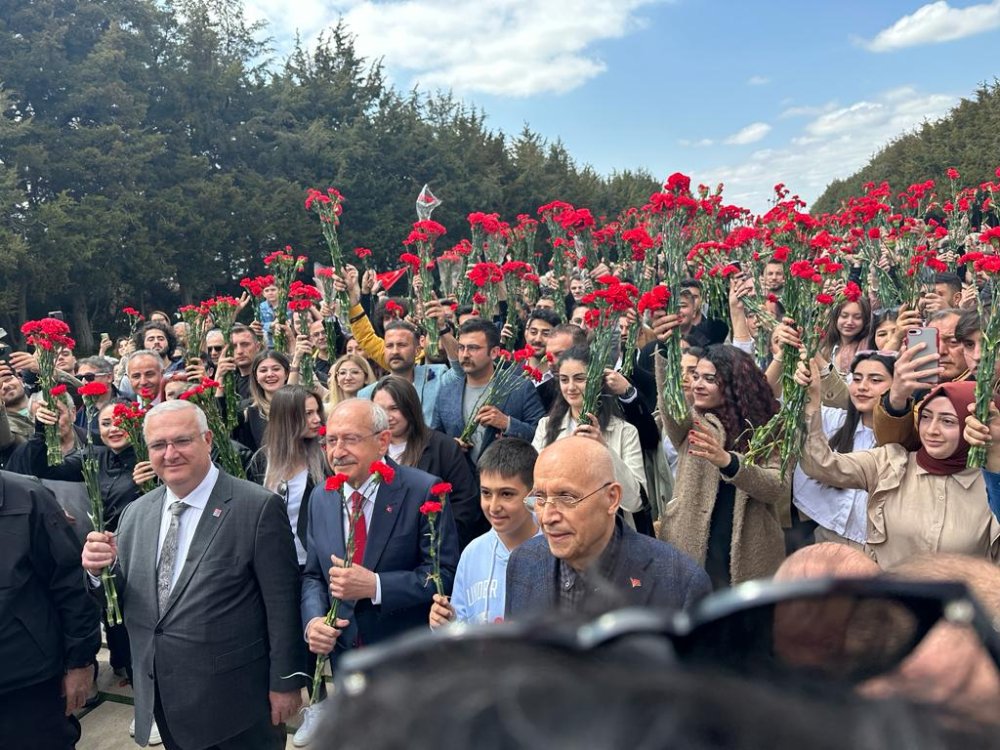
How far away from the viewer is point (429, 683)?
0.48 metres

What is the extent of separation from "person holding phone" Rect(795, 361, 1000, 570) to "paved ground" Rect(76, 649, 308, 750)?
9.98ft

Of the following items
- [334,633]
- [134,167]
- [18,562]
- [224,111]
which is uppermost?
[224,111]

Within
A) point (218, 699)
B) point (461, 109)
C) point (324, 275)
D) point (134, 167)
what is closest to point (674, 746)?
point (218, 699)

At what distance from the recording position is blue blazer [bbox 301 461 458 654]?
3.10 meters

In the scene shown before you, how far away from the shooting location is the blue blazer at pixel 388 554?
3.10 meters

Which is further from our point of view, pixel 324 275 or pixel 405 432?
pixel 324 275

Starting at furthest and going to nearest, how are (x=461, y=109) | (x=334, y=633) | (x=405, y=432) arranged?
(x=461, y=109), (x=405, y=432), (x=334, y=633)

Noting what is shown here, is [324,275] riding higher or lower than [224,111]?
lower

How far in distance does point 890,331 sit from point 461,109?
35491 millimetres

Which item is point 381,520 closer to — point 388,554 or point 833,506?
point 388,554

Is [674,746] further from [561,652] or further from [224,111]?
[224,111]

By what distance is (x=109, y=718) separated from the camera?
13.8 feet

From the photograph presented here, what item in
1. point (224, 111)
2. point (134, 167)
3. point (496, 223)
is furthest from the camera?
point (224, 111)

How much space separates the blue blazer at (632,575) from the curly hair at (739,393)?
4.75 feet
